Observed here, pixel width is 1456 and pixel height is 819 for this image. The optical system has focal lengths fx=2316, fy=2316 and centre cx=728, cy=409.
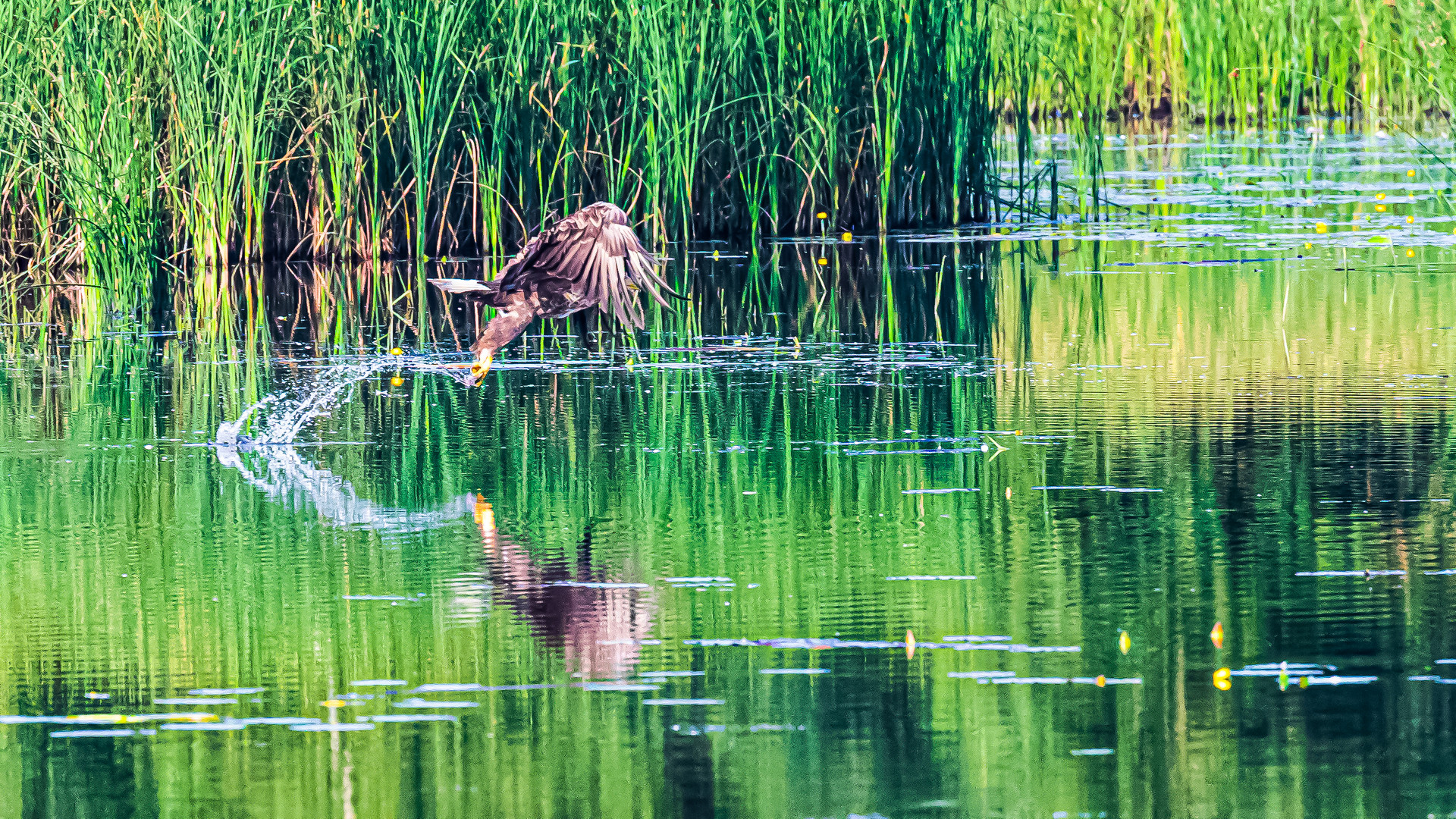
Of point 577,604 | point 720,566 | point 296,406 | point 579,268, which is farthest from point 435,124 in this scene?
point 577,604

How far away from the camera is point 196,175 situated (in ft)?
40.0

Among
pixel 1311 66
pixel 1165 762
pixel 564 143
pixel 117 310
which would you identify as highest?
pixel 1311 66

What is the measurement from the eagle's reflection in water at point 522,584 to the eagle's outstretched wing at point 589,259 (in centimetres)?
104

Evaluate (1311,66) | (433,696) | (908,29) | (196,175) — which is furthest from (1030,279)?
(1311,66)

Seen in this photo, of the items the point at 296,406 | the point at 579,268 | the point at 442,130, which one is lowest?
the point at 296,406

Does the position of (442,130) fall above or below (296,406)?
above

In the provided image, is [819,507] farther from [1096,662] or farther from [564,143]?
[564,143]

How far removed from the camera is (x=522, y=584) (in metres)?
5.38

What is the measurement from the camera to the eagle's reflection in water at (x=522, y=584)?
4828 mm

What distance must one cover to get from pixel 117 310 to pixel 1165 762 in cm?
832

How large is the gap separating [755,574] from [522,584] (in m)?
0.55

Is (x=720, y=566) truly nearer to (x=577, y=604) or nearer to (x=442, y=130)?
(x=577, y=604)

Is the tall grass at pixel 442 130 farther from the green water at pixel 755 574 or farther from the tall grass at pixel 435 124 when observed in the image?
the green water at pixel 755 574

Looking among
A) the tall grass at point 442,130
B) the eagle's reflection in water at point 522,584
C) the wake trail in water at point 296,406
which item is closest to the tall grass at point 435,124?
the tall grass at point 442,130
